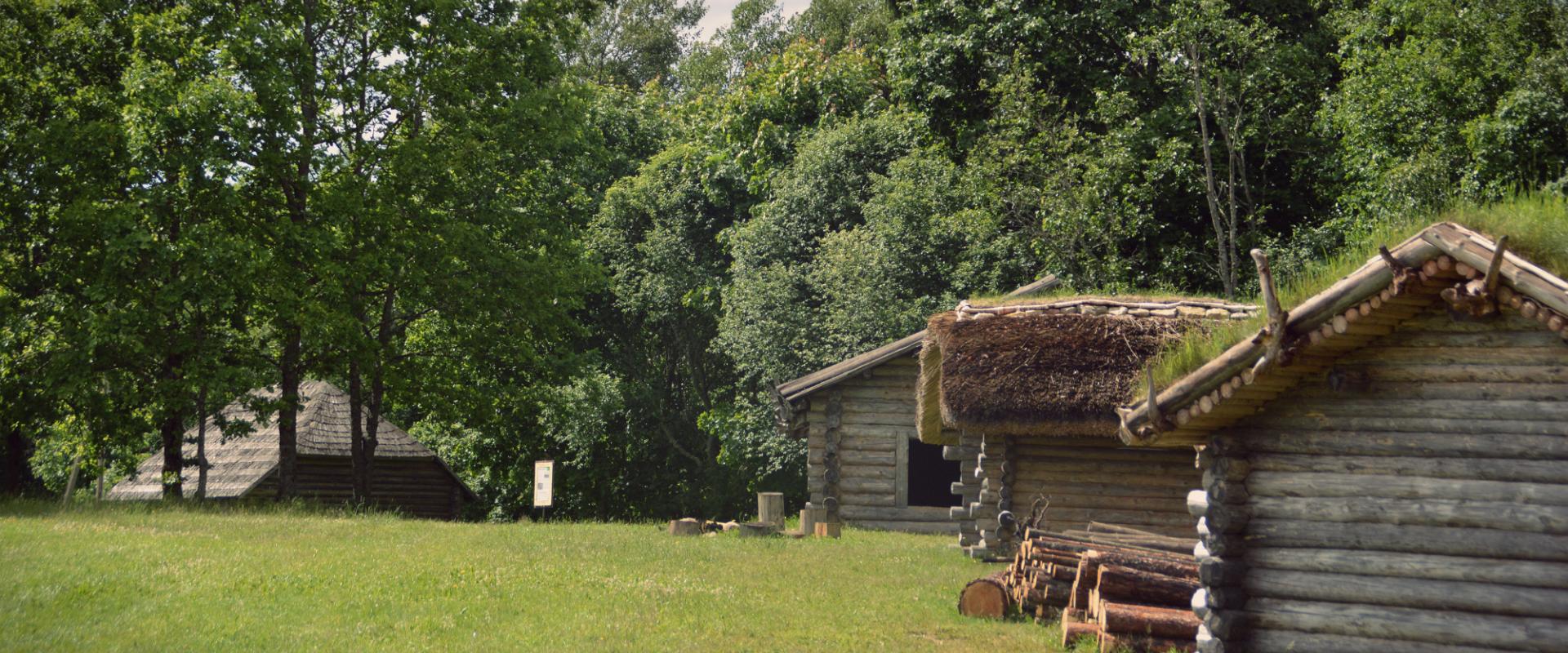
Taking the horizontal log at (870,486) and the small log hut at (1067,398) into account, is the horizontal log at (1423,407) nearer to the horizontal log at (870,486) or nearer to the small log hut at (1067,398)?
the small log hut at (1067,398)

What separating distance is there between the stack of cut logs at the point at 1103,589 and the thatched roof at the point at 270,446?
24090 millimetres

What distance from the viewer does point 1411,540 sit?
8797mm

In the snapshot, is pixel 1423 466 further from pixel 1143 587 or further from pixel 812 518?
pixel 812 518

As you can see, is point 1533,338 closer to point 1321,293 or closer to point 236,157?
point 1321,293

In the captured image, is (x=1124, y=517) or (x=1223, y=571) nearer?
(x=1223, y=571)

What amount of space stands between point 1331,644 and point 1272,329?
2314 millimetres

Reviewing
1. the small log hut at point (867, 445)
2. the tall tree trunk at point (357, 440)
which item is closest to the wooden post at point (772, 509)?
the small log hut at point (867, 445)

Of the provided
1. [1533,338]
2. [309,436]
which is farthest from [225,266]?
[1533,338]

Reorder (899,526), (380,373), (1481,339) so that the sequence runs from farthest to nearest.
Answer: (380,373), (899,526), (1481,339)

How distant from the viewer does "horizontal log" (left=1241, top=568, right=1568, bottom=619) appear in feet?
27.0

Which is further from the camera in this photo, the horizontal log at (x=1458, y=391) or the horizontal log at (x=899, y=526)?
the horizontal log at (x=899, y=526)

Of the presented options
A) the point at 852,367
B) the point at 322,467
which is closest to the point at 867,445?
the point at 852,367

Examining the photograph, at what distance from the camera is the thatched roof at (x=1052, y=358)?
618 inches

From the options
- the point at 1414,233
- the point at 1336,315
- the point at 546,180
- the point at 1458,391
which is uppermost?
the point at 546,180
